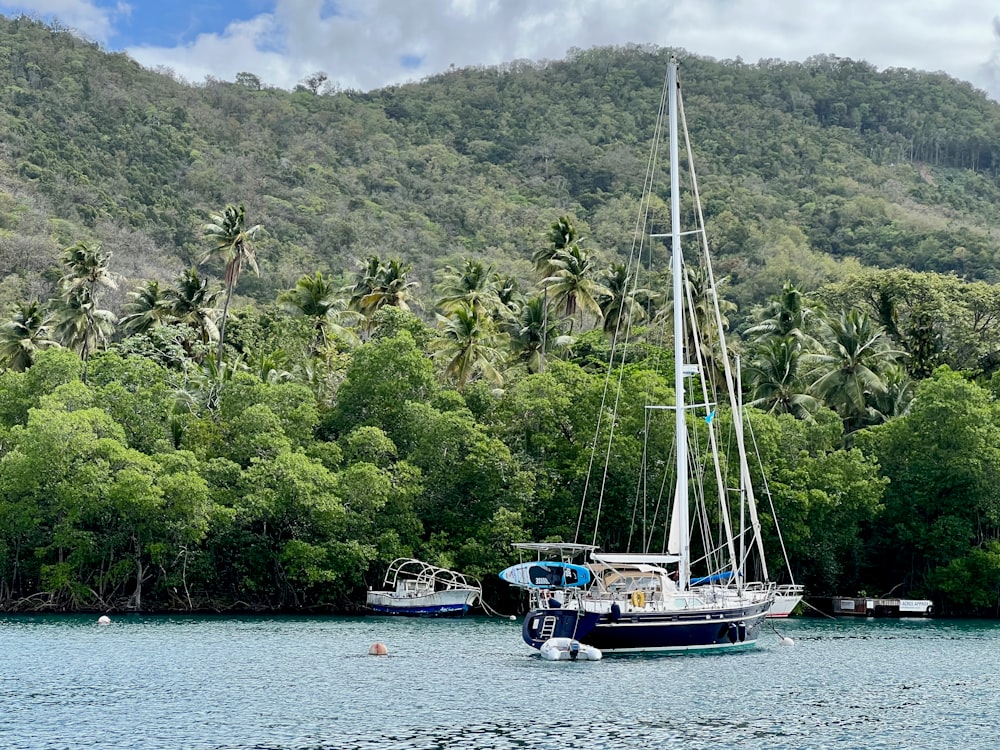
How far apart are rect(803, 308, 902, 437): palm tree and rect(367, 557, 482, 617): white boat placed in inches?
1061

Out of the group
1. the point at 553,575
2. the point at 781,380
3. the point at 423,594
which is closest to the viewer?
the point at 553,575

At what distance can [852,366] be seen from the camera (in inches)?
Result: 3088

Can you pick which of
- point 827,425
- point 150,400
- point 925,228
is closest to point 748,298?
point 925,228

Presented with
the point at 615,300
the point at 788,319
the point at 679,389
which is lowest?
the point at 679,389

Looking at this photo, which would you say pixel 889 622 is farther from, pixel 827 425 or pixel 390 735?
pixel 390 735

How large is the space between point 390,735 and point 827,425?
4927cm

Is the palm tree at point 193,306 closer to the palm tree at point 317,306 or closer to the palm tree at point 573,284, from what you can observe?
the palm tree at point 317,306

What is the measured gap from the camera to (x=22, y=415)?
71500 millimetres

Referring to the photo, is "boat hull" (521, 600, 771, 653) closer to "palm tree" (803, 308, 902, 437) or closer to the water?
the water

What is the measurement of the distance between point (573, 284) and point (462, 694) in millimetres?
53112

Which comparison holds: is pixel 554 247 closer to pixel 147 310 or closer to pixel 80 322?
pixel 147 310

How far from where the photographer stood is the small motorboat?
42.5 meters

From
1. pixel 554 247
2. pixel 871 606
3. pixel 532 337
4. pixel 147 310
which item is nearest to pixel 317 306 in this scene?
pixel 147 310

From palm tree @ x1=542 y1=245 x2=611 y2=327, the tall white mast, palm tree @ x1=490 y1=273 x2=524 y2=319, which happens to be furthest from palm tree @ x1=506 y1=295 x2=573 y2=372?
the tall white mast
